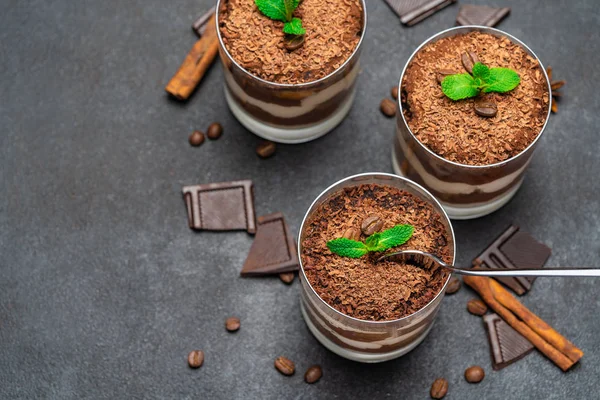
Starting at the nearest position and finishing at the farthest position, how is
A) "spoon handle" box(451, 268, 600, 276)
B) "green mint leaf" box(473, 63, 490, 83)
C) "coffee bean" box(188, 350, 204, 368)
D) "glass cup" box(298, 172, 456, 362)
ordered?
"spoon handle" box(451, 268, 600, 276), "glass cup" box(298, 172, 456, 362), "green mint leaf" box(473, 63, 490, 83), "coffee bean" box(188, 350, 204, 368)

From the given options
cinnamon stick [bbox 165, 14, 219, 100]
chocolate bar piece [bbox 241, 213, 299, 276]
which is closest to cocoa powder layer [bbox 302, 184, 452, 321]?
chocolate bar piece [bbox 241, 213, 299, 276]

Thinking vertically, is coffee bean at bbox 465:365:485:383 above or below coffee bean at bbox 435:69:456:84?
below

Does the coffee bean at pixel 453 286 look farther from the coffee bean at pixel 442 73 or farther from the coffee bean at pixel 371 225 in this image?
the coffee bean at pixel 442 73

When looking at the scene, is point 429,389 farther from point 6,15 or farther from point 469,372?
point 6,15

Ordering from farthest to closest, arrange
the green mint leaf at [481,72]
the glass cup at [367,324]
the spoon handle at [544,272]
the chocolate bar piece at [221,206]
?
the chocolate bar piece at [221,206] → the green mint leaf at [481,72] → the glass cup at [367,324] → the spoon handle at [544,272]

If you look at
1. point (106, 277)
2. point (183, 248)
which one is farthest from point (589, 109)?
point (106, 277)

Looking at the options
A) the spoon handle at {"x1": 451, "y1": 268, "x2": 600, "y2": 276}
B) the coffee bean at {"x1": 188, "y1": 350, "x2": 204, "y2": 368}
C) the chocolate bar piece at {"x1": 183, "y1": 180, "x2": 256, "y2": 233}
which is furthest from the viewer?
the chocolate bar piece at {"x1": 183, "y1": 180, "x2": 256, "y2": 233}

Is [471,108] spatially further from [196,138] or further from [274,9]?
[196,138]

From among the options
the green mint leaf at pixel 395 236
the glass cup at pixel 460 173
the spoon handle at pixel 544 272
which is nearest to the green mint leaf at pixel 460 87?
the glass cup at pixel 460 173

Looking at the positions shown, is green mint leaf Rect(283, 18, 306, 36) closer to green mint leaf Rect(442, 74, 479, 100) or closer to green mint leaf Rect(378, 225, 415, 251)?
green mint leaf Rect(442, 74, 479, 100)
